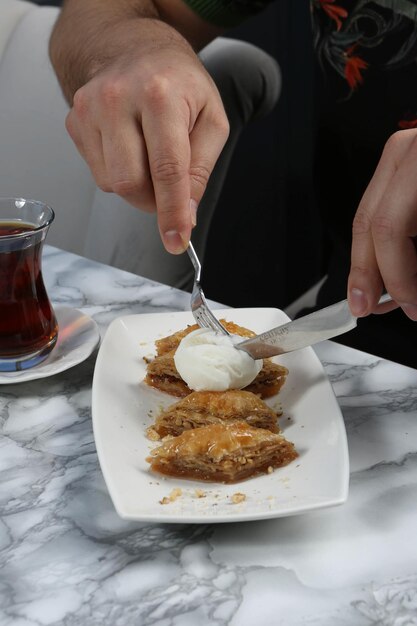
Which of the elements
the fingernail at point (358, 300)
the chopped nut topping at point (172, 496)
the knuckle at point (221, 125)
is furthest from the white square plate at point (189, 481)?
the knuckle at point (221, 125)

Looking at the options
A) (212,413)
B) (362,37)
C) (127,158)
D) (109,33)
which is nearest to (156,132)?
(127,158)

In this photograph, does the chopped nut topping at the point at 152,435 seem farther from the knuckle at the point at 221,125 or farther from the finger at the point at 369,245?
the knuckle at the point at 221,125

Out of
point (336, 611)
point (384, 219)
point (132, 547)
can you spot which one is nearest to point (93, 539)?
point (132, 547)

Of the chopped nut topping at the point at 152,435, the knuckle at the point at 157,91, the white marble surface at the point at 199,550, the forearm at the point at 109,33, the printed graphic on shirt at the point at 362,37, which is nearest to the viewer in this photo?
the white marble surface at the point at 199,550

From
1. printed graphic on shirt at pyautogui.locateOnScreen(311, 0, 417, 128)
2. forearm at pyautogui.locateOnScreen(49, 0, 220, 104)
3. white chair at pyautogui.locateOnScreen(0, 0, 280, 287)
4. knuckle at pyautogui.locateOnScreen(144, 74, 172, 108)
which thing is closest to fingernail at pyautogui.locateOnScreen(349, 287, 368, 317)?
knuckle at pyautogui.locateOnScreen(144, 74, 172, 108)

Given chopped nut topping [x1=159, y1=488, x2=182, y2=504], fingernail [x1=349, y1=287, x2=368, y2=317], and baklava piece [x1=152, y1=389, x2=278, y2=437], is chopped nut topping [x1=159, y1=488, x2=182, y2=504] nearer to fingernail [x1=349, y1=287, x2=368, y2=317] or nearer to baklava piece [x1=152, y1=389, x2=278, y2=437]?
baklava piece [x1=152, y1=389, x2=278, y2=437]

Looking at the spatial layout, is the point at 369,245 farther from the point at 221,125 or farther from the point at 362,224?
the point at 221,125
